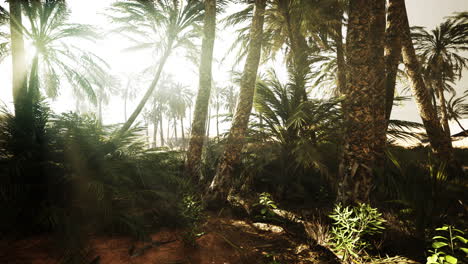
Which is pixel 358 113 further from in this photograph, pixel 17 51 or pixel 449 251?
pixel 17 51

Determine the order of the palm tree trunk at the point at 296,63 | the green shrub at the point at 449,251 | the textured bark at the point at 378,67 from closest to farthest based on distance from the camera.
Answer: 1. the green shrub at the point at 449,251
2. the textured bark at the point at 378,67
3. the palm tree trunk at the point at 296,63

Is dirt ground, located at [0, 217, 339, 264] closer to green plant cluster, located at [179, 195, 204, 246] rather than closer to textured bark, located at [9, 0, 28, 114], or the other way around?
green plant cluster, located at [179, 195, 204, 246]

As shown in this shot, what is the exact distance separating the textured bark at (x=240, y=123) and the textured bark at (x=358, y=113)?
5.84 feet

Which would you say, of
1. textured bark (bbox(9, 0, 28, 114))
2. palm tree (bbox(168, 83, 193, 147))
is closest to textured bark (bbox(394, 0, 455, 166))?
textured bark (bbox(9, 0, 28, 114))

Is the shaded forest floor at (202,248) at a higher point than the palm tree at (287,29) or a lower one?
lower

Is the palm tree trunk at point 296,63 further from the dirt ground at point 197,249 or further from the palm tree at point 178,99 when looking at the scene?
the palm tree at point 178,99

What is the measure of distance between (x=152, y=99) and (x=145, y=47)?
15780 mm

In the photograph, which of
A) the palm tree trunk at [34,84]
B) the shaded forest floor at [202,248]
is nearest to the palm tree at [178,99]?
the palm tree trunk at [34,84]

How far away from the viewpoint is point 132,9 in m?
7.79

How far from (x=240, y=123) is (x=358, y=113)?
2.08 metres

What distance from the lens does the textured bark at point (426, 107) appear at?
4523 millimetres

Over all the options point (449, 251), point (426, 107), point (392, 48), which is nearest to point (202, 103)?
point (449, 251)

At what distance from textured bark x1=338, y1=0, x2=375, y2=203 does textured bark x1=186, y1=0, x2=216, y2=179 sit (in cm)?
303

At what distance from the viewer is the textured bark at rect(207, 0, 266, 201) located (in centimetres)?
388
